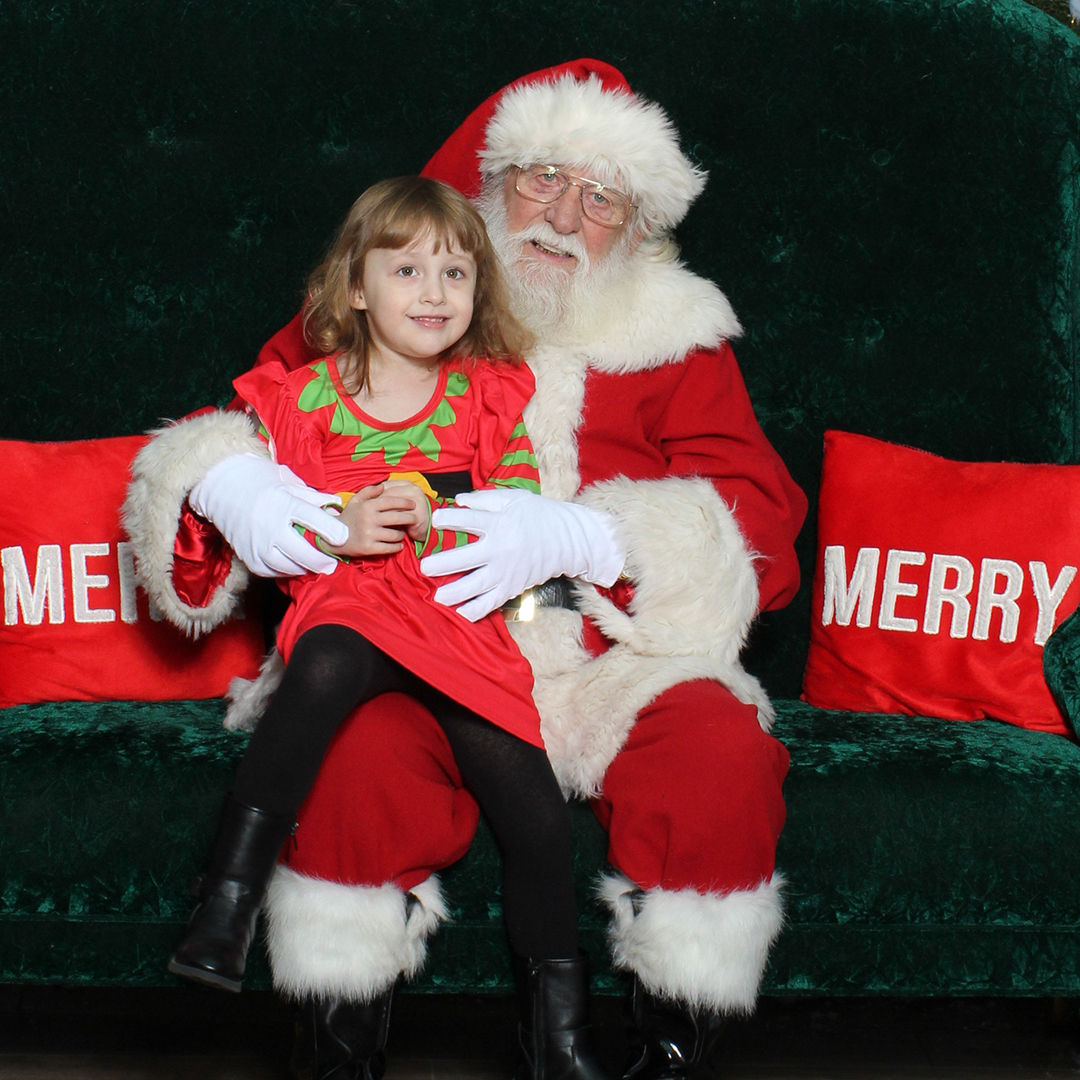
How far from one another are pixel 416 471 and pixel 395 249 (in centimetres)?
32

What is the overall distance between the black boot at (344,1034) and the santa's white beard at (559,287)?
107 centimetres

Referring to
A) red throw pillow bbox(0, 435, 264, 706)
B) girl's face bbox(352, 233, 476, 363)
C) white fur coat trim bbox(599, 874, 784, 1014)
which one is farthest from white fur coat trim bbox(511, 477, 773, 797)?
red throw pillow bbox(0, 435, 264, 706)

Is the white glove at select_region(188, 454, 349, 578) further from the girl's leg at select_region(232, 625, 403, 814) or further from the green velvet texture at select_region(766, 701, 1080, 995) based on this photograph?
the green velvet texture at select_region(766, 701, 1080, 995)

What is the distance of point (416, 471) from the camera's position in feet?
6.41

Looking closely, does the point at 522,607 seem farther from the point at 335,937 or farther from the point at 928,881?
the point at 928,881

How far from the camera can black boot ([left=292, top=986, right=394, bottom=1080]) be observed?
1732mm

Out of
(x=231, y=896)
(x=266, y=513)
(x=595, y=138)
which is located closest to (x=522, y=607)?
(x=266, y=513)

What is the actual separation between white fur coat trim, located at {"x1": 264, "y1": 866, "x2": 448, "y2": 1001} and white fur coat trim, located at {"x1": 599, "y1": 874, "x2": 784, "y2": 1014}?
1.02 feet

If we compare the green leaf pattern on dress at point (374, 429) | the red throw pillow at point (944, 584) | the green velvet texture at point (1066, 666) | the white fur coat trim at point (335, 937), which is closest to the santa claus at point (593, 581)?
the white fur coat trim at point (335, 937)

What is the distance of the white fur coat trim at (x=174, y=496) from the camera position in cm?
194

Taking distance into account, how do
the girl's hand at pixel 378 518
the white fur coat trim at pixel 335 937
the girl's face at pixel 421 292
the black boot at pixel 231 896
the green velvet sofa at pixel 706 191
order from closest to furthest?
the black boot at pixel 231 896 < the white fur coat trim at pixel 335 937 < the girl's hand at pixel 378 518 < the girl's face at pixel 421 292 < the green velvet sofa at pixel 706 191

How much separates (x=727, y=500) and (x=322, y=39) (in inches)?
46.9

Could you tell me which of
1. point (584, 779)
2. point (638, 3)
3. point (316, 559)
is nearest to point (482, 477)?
point (316, 559)

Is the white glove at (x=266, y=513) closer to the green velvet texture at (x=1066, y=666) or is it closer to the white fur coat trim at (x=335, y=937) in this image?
the white fur coat trim at (x=335, y=937)
